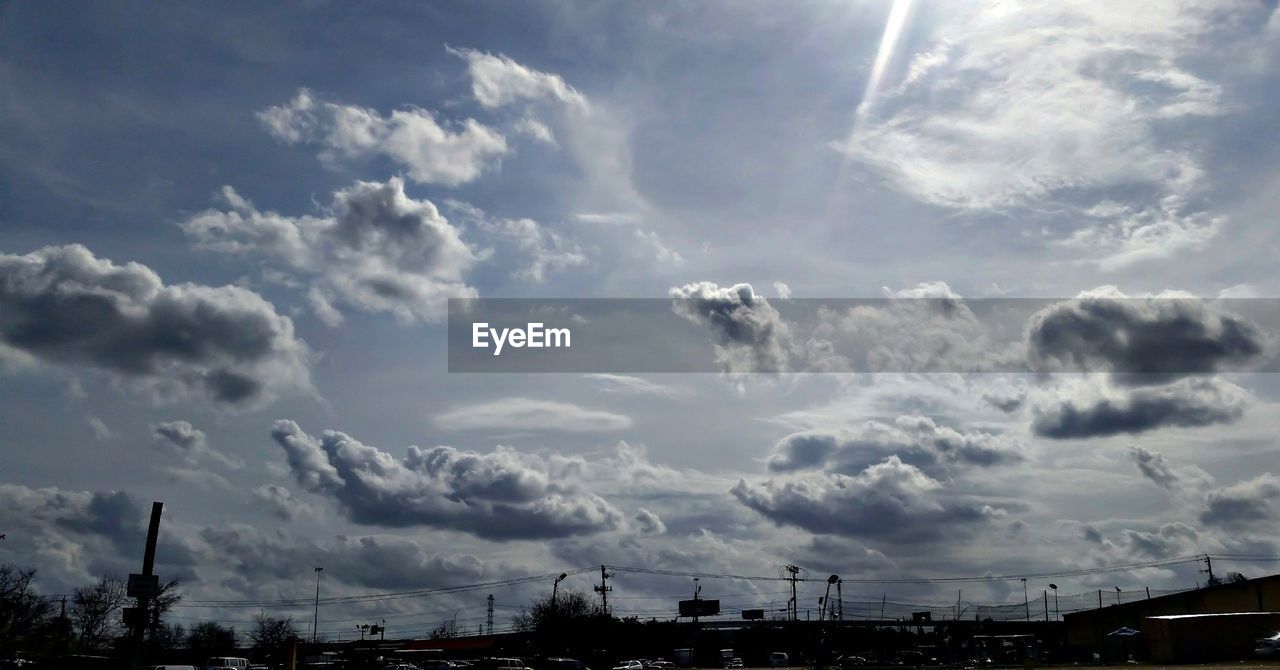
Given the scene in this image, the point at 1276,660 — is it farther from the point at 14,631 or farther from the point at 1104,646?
the point at 14,631

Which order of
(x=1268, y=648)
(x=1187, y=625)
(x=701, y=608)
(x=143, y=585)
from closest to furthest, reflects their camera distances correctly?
(x=143, y=585)
(x=1268, y=648)
(x=1187, y=625)
(x=701, y=608)

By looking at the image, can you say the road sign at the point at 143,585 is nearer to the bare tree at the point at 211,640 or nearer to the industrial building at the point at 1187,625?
the industrial building at the point at 1187,625

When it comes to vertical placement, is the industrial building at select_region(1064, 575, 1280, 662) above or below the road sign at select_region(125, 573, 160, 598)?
below

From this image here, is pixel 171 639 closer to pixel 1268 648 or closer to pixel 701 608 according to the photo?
pixel 701 608

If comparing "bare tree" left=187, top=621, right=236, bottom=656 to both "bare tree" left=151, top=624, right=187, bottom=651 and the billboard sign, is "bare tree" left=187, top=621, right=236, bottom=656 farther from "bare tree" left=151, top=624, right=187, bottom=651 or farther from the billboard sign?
the billboard sign

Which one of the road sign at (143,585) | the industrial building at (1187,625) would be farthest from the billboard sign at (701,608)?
the road sign at (143,585)

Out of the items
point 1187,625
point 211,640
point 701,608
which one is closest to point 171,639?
point 211,640

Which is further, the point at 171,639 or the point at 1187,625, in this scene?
the point at 171,639

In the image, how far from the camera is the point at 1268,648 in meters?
66.2

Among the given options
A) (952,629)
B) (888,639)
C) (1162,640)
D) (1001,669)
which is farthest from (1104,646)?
(888,639)

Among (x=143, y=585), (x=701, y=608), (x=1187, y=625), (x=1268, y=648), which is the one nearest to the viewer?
(x=143, y=585)

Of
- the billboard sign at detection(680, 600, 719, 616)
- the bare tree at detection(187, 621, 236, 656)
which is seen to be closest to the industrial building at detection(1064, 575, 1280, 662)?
the billboard sign at detection(680, 600, 719, 616)

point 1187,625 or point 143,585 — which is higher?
point 143,585

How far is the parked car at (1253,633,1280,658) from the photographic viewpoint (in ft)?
215
